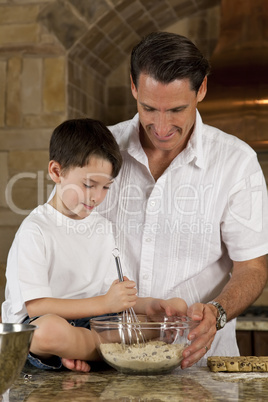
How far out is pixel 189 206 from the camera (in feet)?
→ 5.94

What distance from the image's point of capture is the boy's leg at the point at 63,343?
123 cm

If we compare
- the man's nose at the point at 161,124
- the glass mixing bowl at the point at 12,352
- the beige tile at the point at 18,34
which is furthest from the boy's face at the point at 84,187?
the beige tile at the point at 18,34

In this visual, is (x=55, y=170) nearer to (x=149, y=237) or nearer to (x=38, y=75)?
(x=149, y=237)

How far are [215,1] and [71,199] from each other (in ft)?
6.70

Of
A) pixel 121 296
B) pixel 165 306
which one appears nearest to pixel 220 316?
pixel 165 306

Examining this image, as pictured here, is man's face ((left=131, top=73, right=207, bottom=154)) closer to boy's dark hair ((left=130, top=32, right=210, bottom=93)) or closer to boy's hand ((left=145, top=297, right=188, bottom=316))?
boy's dark hair ((left=130, top=32, right=210, bottom=93))

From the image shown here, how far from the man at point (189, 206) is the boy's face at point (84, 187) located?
187 millimetres

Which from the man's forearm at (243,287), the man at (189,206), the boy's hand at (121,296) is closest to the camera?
the boy's hand at (121,296)

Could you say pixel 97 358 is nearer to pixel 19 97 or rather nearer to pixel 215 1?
pixel 19 97

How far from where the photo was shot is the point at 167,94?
1640 mm

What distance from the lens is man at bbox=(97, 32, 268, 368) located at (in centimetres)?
171

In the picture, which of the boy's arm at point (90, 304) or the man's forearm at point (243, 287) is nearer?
the boy's arm at point (90, 304)

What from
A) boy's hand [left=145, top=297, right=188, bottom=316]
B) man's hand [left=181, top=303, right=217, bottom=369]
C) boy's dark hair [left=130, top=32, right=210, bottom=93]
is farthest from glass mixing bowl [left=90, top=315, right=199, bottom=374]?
boy's dark hair [left=130, top=32, right=210, bottom=93]

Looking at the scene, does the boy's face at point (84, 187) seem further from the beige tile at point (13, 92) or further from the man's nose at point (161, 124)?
the beige tile at point (13, 92)
